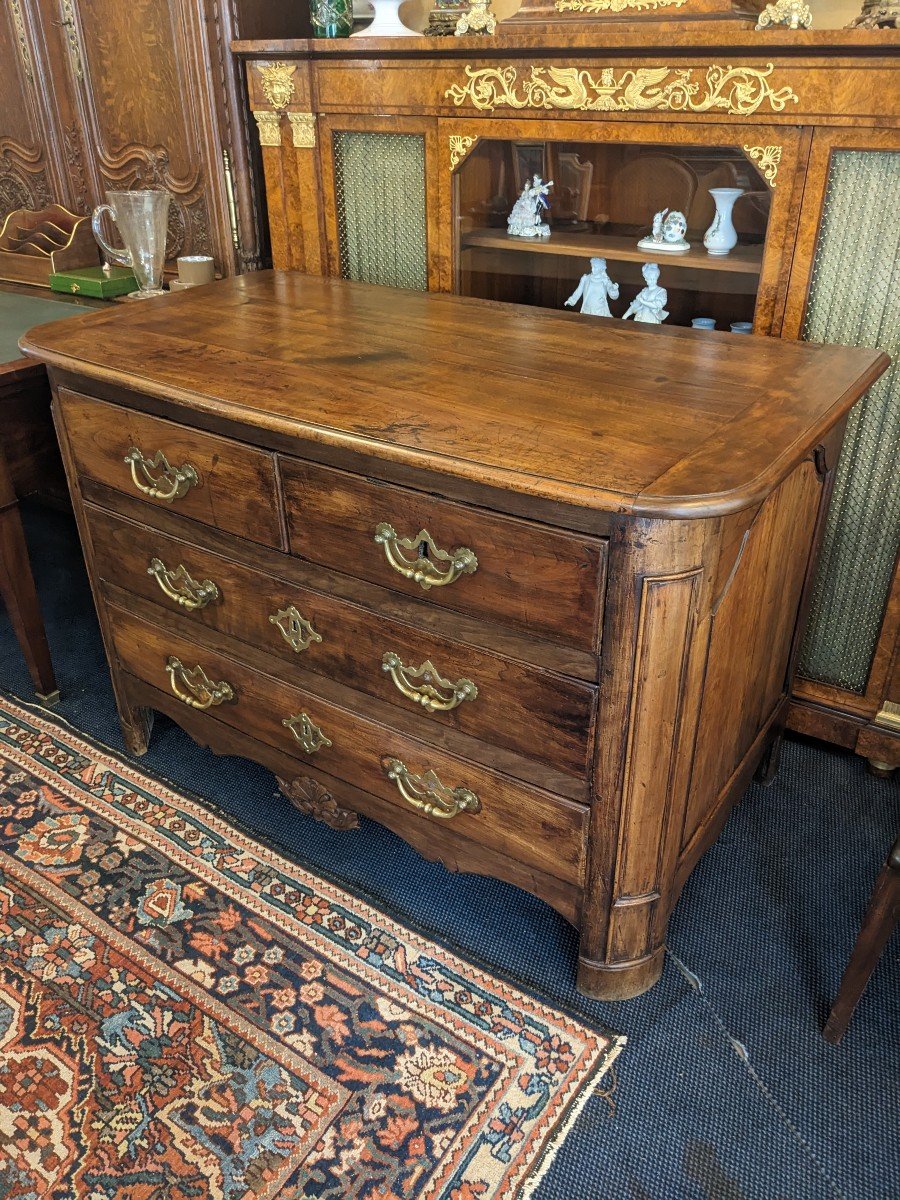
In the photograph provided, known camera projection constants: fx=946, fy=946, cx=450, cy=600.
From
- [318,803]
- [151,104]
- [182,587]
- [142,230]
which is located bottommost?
[318,803]

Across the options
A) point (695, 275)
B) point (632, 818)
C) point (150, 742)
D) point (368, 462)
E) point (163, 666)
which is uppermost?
point (695, 275)

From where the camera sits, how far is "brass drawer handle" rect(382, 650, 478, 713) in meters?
1.46

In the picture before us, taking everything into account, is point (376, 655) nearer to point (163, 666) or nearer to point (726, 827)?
point (163, 666)

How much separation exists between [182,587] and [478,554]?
75 centimetres

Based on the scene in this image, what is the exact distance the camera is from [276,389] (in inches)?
59.0

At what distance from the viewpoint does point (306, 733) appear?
5.78ft

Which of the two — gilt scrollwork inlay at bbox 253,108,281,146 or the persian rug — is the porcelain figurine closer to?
Answer: gilt scrollwork inlay at bbox 253,108,281,146

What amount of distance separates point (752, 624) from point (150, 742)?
1430mm

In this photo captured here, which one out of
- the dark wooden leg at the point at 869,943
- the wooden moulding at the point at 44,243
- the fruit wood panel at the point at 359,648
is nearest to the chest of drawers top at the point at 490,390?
the fruit wood panel at the point at 359,648

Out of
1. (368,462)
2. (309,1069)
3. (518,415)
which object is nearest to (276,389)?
(368,462)

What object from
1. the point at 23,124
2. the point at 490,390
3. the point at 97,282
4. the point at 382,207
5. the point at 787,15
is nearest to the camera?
the point at 490,390

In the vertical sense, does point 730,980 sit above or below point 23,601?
below

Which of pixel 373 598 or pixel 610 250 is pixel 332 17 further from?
pixel 373 598

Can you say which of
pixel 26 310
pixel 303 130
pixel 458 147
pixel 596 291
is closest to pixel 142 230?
pixel 26 310
